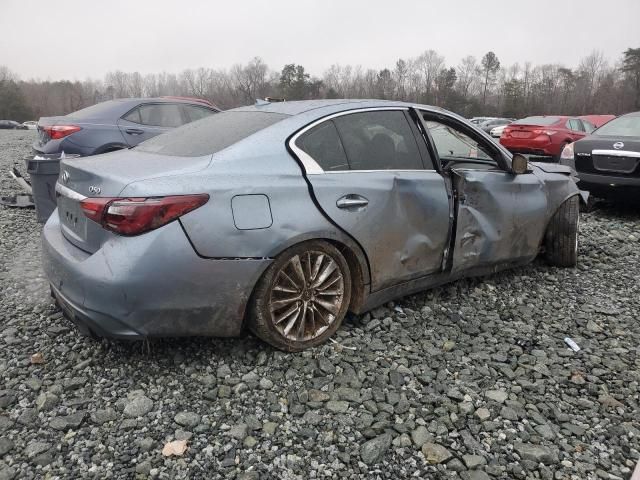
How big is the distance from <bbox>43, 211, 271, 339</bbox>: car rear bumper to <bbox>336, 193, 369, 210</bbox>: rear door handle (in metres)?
0.57

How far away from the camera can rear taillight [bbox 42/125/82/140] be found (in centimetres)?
623

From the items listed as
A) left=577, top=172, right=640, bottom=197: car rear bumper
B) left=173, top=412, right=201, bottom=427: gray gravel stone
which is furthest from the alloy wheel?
left=577, top=172, right=640, bottom=197: car rear bumper

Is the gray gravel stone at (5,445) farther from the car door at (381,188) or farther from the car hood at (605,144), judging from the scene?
the car hood at (605,144)

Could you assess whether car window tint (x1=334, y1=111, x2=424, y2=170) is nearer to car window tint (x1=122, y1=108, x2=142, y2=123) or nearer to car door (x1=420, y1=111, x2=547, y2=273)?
car door (x1=420, y1=111, x2=547, y2=273)

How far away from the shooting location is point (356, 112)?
3.21 meters

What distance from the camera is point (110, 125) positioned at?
6652 mm

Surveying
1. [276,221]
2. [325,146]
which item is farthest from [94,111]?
[276,221]

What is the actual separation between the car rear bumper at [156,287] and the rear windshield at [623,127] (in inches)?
246

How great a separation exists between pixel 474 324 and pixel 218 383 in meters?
1.76

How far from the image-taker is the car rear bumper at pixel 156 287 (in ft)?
7.84

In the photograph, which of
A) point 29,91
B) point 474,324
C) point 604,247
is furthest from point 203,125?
point 29,91

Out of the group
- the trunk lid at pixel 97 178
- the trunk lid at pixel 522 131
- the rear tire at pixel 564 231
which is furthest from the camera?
the trunk lid at pixel 522 131

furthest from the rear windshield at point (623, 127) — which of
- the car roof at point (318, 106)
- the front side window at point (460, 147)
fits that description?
the car roof at point (318, 106)

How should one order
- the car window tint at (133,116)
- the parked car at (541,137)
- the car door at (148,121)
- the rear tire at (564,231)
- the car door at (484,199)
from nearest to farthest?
the car door at (484,199), the rear tire at (564,231), the car door at (148,121), the car window tint at (133,116), the parked car at (541,137)
